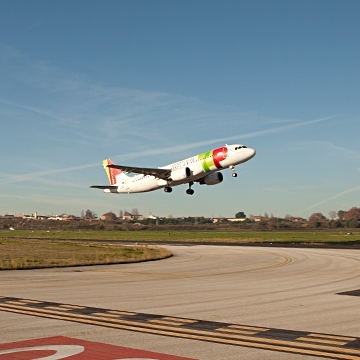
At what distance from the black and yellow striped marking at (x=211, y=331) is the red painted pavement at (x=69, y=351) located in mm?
1954

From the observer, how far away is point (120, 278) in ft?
92.7

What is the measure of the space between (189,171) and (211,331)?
43.6 metres

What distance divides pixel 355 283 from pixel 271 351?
618 inches

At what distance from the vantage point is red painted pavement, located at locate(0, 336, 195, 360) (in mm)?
10211

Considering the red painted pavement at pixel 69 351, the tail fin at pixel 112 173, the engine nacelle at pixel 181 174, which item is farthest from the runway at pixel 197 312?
the tail fin at pixel 112 173

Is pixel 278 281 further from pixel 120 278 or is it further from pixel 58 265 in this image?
pixel 58 265

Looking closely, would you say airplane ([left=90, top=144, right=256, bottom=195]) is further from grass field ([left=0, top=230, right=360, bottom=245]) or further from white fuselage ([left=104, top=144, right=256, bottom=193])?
grass field ([left=0, top=230, right=360, bottom=245])

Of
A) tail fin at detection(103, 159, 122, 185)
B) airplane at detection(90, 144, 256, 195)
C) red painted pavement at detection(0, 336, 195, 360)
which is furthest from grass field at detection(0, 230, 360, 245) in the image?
red painted pavement at detection(0, 336, 195, 360)

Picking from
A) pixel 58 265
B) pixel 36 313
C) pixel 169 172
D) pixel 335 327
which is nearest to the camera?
pixel 335 327

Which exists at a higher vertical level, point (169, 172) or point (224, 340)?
point (169, 172)

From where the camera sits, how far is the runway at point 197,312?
1152cm

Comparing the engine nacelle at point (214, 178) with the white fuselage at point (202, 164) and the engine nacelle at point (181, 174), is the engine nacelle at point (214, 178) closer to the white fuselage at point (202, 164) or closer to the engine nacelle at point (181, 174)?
the white fuselage at point (202, 164)

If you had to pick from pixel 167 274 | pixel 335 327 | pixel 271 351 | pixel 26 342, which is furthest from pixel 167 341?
pixel 167 274

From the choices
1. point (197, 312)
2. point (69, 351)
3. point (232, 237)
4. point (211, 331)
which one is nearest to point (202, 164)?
point (197, 312)
